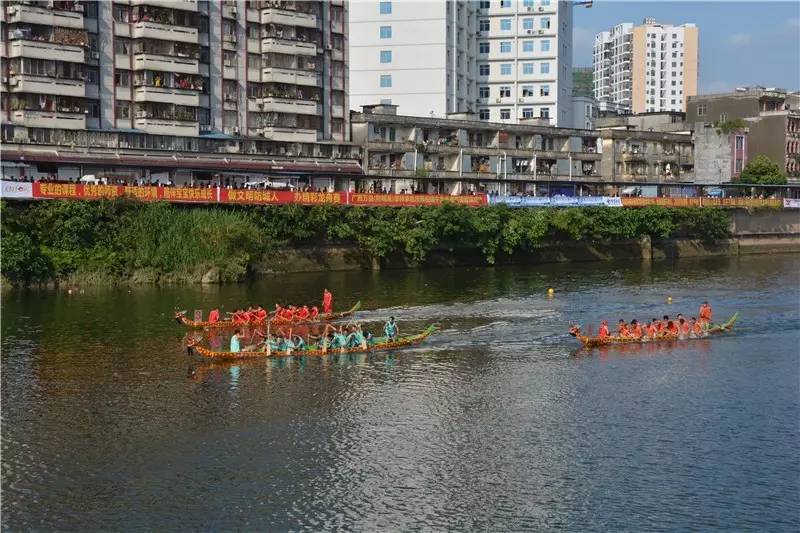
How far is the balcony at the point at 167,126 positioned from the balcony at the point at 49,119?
5.73 meters

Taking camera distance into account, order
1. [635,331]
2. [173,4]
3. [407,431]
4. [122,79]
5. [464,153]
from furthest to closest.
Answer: [464,153], [173,4], [122,79], [635,331], [407,431]

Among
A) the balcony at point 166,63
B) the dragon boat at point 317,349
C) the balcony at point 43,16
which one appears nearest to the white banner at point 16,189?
the balcony at point 43,16

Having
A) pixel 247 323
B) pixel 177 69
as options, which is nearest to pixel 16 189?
pixel 247 323

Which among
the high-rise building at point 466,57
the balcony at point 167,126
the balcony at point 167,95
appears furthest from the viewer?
the high-rise building at point 466,57

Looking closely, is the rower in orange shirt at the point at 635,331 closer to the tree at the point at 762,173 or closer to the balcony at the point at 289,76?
the balcony at the point at 289,76

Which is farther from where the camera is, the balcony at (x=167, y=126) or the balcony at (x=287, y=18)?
the balcony at (x=287, y=18)

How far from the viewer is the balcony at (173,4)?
3686 inches

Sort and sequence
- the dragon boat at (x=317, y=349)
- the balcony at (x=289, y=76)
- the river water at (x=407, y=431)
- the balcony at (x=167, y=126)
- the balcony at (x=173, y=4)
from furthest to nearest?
the balcony at (x=289, y=76), the balcony at (x=167, y=126), the balcony at (x=173, y=4), the dragon boat at (x=317, y=349), the river water at (x=407, y=431)

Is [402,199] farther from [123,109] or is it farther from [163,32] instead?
[163,32]

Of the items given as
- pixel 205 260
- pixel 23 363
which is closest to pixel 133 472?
pixel 23 363

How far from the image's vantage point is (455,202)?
96188 mm

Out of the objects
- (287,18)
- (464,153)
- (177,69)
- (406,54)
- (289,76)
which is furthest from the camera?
(406,54)

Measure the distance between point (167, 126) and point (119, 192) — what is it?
56.3ft

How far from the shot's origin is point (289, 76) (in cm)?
10419
